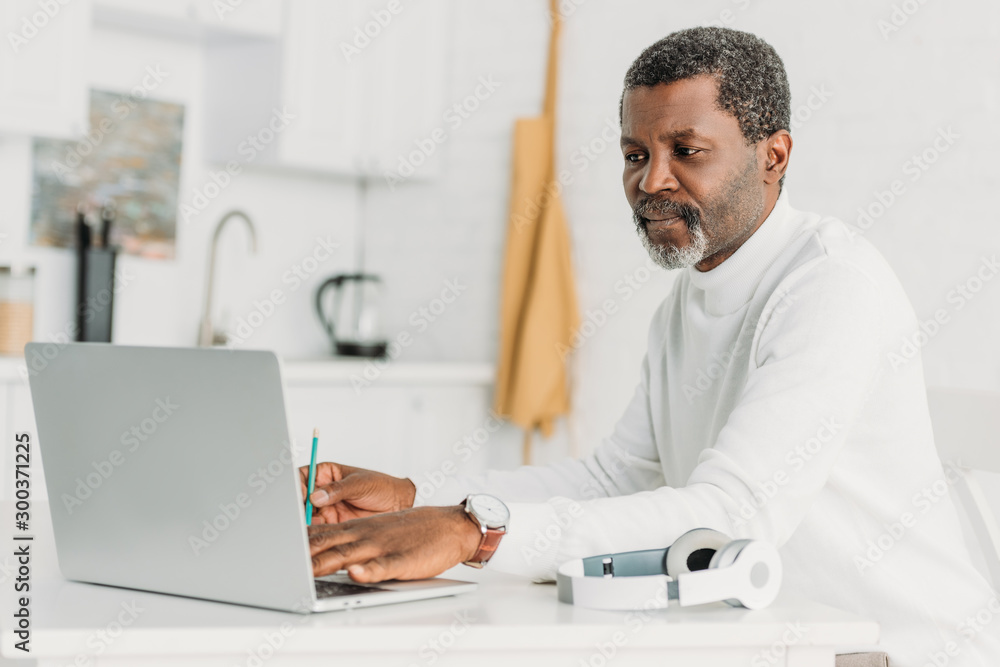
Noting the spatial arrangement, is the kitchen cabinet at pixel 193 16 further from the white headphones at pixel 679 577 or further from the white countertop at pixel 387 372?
the white headphones at pixel 679 577

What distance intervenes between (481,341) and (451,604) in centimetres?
279

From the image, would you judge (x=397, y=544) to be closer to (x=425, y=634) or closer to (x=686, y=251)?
(x=425, y=634)

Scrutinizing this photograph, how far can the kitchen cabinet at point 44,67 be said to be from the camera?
9.34 ft

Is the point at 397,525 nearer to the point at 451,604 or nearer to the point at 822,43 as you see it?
the point at 451,604

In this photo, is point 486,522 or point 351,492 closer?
point 486,522

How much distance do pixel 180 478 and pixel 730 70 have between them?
0.89 meters

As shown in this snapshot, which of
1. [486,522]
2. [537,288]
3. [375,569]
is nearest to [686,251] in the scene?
[486,522]

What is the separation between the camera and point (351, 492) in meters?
1.22

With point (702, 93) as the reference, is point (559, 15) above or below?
above

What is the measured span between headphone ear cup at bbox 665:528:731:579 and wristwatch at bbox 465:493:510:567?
0.16m

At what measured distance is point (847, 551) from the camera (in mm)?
1262

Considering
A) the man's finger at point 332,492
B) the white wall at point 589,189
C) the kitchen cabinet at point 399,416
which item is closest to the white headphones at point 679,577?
the man's finger at point 332,492

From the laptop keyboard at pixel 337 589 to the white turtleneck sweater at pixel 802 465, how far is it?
14 centimetres

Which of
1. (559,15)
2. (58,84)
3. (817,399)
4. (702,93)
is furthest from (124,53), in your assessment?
(817,399)
